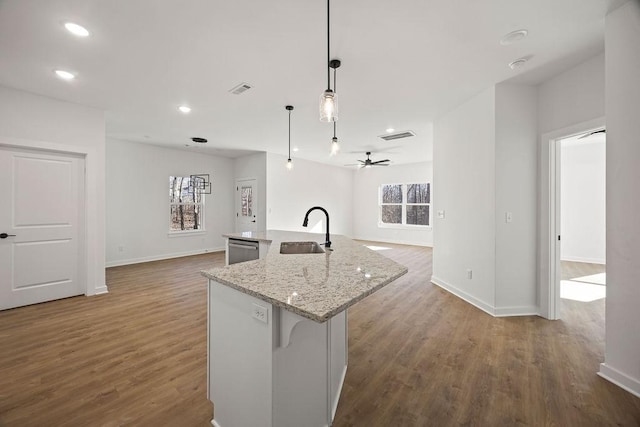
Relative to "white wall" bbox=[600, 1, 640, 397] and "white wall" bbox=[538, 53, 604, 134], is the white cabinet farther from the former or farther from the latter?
"white wall" bbox=[538, 53, 604, 134]

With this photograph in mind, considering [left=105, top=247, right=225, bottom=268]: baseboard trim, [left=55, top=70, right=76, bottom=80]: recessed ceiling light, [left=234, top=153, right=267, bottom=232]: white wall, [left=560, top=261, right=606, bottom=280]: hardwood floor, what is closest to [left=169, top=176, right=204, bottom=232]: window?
[left=105, top=247, right=225, bottom=268]: baseboard trim

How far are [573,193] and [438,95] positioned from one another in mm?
5120

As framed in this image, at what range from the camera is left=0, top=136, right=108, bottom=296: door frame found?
3.64 metres

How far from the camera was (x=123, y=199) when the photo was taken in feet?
18.3

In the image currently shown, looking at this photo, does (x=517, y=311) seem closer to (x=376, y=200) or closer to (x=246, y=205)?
(x=246, y=205)

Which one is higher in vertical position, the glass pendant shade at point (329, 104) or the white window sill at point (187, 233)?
the glass pendant shade at point (329, 104)

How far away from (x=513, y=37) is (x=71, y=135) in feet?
16.8

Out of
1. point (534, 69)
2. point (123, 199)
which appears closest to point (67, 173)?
point (123, 199)

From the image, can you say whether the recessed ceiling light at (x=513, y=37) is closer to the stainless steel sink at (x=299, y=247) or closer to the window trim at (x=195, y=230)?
the stainless steel sink at (x=299, y=247)

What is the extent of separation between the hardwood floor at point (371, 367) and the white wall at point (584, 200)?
3515 mm

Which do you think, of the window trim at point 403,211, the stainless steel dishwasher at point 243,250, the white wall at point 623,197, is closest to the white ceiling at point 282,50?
the white wall at point 623,197

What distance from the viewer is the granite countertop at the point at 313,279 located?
3.31 feet

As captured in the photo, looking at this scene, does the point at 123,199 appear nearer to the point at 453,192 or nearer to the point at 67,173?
the point at 67,173

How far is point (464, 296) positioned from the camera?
3510mm
